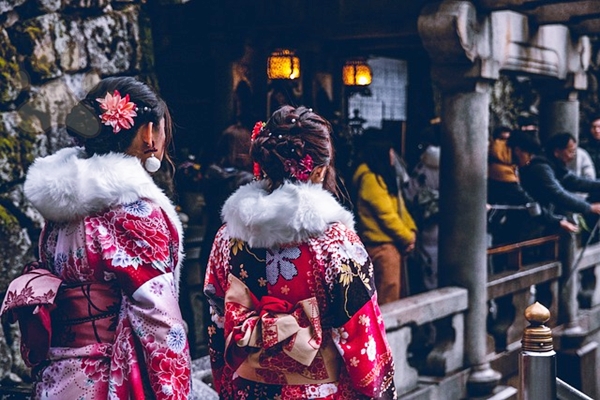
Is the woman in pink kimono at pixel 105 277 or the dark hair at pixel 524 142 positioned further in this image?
the dark hair at pixel 524 142

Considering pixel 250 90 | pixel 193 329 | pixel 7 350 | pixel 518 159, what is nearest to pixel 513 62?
pixel 518 159

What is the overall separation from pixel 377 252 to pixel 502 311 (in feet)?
5.30

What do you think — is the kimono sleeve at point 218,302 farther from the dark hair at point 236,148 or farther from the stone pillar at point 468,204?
the stone pillar at point 468,204

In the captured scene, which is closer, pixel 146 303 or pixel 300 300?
pixel 146 303

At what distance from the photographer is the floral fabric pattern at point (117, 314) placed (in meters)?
3.58

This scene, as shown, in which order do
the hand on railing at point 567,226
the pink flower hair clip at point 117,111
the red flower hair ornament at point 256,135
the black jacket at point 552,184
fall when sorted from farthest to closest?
the hand on railing at point 567,226 → the black jacket at point 552,184 → the red flower hair ornament at point 256,135 → the pink flower hair clip at point 117,111

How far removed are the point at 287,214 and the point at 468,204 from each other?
15.5ft

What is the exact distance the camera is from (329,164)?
13.6 ft

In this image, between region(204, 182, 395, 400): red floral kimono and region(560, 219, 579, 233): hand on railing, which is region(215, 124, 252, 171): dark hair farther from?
region(560, 219, 579, 233): hand on railing

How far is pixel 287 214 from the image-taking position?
3.97 m

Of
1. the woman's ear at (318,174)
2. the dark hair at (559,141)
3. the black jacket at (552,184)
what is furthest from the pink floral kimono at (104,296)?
the dark hair at (559,141)

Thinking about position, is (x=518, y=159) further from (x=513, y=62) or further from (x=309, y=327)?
(x=309, y=327)

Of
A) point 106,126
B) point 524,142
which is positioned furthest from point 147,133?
point 524,142

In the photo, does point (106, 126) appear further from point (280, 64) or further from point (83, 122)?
point (280, 64)
